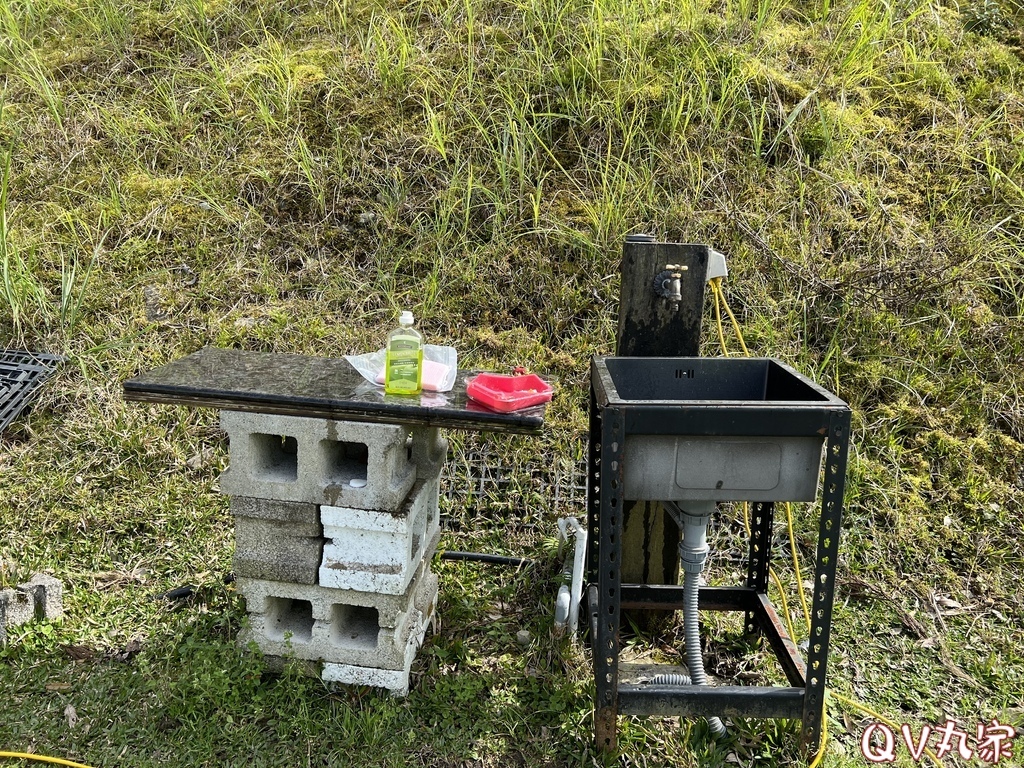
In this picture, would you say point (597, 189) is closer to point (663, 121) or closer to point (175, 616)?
point (663, 121)

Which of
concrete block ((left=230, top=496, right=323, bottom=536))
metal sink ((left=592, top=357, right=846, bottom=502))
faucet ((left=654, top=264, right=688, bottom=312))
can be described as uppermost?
faucet ((left=654, top=264, right=688, bottom=312))

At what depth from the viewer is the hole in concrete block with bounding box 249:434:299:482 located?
2602mm

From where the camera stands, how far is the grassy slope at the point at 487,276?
2801 mm

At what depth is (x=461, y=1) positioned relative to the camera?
578cm

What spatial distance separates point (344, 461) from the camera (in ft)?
9.28

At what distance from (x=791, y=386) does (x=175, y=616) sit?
8.39 ft

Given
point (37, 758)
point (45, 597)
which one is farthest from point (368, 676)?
point (45, 597)

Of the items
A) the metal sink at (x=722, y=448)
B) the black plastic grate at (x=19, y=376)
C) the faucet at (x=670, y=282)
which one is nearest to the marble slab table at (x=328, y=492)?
the metal sink at (x=722, y=448)

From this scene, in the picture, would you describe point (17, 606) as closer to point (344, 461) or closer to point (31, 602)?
point (31, 602)

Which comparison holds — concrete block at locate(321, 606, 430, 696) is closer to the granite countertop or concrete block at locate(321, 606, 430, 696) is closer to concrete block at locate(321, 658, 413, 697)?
concrete block at locate(321, 658, 413, 697)

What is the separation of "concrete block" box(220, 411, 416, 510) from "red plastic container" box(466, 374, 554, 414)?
281 millimetres

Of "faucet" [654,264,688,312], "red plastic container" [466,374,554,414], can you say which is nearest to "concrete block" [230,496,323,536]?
"red plastic container" [466,374,554,414]

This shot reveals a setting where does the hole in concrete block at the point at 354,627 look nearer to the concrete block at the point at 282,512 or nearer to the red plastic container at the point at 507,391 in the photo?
the concrete block at the point at 282,512

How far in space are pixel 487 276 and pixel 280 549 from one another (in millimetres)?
2314
